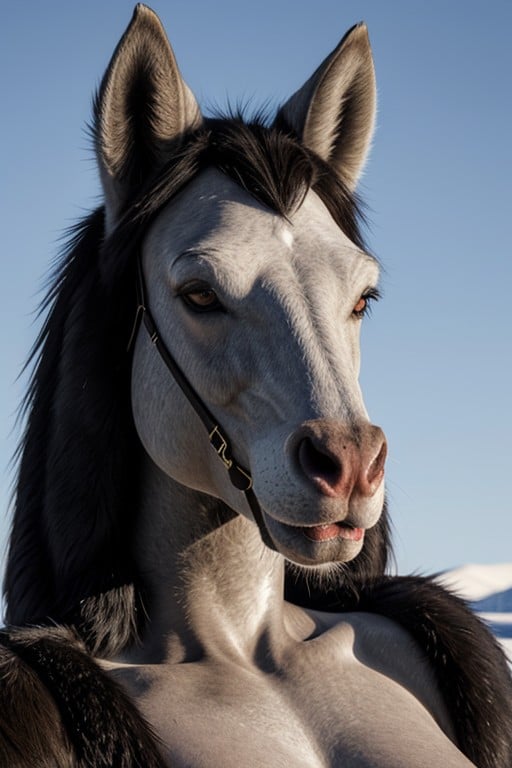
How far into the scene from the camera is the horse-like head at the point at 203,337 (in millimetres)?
4152

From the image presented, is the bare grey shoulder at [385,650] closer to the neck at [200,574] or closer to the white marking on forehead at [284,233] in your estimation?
the neck at [200,574]

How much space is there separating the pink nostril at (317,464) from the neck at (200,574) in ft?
2.77

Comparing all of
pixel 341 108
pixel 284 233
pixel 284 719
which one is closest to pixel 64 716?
pixel 284 719

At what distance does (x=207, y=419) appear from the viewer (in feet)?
15.0

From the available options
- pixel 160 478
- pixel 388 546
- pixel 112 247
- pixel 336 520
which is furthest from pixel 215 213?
pixel 388 546

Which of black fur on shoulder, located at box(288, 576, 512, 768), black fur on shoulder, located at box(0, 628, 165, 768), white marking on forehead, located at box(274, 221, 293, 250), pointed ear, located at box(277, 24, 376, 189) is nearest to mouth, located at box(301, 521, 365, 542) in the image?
black fur on shoulder, located at box(0, 628, 165, 768)

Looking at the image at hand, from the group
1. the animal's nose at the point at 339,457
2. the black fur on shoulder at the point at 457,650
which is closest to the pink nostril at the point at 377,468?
the animal's nose at the point at 339,457

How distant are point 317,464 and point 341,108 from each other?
217 centimetres

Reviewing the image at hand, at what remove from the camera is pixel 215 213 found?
15.6ft

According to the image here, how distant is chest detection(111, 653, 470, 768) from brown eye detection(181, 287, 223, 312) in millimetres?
1392

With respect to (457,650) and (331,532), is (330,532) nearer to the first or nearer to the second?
(331,532)

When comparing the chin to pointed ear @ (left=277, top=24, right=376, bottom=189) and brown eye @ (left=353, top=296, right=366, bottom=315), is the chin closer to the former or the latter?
brown eye @ (left=353, top=296, right=366, bottom=315)

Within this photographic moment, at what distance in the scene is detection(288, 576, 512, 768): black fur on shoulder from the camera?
498cm

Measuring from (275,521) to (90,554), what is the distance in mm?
860
